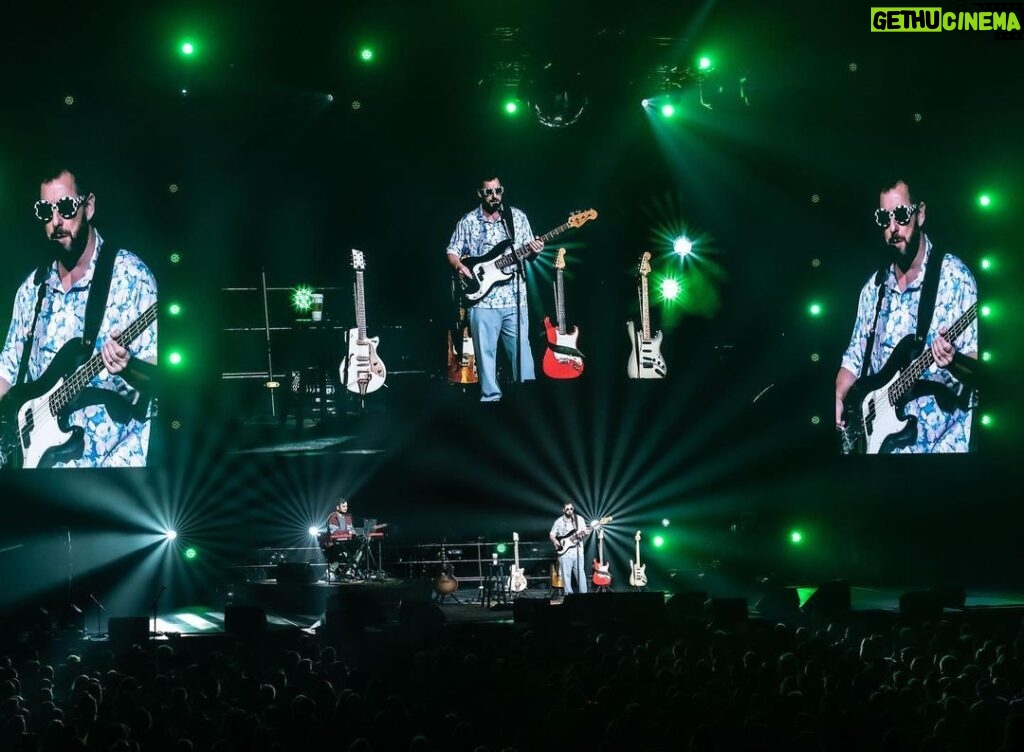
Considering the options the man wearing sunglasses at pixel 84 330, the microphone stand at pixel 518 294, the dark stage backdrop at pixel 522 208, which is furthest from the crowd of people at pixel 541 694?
the microphone stand at pixel 518 294

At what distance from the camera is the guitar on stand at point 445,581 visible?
19.6 metres

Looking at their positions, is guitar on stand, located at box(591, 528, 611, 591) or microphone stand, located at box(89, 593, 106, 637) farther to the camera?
guitar on stand, located at box(591, 528, 611, 591)

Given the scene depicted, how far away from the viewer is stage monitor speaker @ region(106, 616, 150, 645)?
14430mm

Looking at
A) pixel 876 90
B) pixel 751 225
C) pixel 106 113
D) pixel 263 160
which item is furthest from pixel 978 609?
pixel 106 113

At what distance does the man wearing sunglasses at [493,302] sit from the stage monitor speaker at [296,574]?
3.63 metres

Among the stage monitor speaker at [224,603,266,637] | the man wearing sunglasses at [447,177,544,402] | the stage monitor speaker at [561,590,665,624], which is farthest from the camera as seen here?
the man wearing sunglasses at [447,177,544,402]

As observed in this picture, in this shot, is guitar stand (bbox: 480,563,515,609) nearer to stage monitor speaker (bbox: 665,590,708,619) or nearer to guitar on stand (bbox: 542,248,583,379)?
guitar on stand (bbox: 542,248,583,379)

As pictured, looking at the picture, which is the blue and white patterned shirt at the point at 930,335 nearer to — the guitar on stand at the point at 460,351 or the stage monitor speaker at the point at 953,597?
the stage monitor speaker at the point at 953,597

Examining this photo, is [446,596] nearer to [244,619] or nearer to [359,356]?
[359,356]

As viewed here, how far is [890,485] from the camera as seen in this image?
21625 mm

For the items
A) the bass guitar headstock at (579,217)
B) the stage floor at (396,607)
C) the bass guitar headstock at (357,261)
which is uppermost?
the bass guitar headstock at (579,217)

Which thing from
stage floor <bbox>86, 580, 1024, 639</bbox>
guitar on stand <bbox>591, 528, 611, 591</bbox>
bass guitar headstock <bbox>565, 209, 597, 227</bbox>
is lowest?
stage floor <bbox>86, 580, 1024, 639</bbox>

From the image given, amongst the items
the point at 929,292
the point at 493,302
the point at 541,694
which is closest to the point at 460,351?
the point at 493,302

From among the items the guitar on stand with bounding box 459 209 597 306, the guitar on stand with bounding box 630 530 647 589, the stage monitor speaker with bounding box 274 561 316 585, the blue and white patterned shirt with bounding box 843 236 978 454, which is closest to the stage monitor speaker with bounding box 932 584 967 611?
the blue and white patterned shirt with bounding box 843 236 978 454
